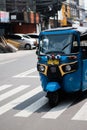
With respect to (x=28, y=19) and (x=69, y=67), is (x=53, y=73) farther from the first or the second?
(x=28, y=19)

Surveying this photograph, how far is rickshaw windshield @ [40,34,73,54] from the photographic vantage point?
37.3 feet

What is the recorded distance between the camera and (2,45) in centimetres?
3844

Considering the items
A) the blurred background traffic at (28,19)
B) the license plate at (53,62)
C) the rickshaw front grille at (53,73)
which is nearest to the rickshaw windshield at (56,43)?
the license plate at (53,62)

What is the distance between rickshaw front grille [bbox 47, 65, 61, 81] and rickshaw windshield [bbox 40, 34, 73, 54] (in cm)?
52

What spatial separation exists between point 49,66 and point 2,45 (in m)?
27.5

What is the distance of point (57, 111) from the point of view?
1034 cm

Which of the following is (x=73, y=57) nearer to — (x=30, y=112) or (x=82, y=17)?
(x=30, y=112)

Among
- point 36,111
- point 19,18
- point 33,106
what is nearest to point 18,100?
point 33,106

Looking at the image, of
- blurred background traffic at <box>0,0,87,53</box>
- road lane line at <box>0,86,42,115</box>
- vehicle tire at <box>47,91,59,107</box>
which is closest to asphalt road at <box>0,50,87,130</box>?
road lane line at <box>0,86,42,115</box>

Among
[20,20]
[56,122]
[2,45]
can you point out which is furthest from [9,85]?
[20,20]

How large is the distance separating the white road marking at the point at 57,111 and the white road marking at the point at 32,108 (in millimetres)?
490

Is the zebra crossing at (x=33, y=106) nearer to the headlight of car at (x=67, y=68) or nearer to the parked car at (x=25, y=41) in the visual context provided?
the headlight of car at (x=67, y=68)

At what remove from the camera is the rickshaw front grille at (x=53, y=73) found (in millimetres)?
11188

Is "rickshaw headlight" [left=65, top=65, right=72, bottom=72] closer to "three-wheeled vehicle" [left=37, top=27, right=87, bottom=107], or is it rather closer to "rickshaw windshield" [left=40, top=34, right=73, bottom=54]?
"three-wheeled vehicle" [left=37, top=27, right=87, bottom=107]
